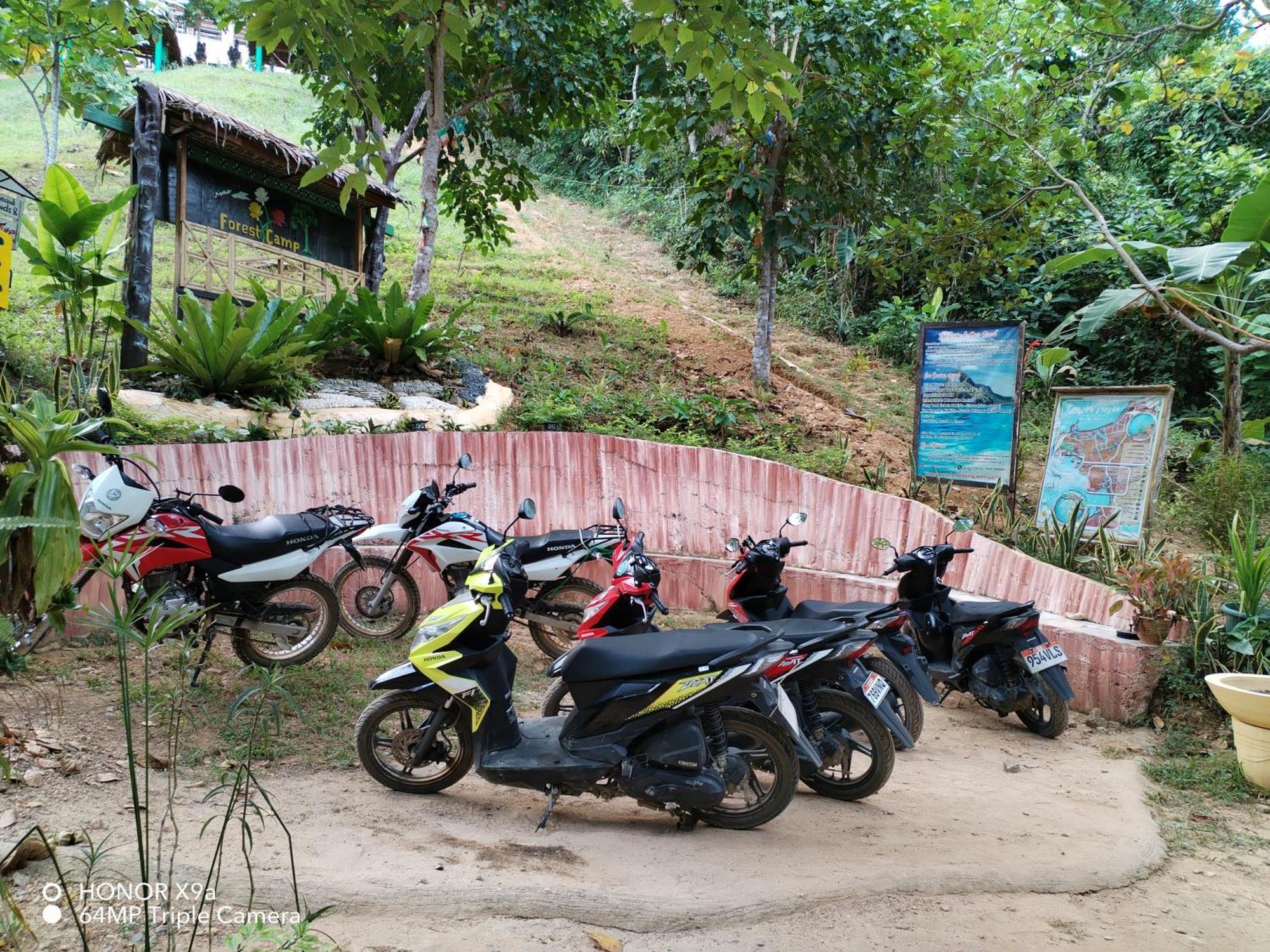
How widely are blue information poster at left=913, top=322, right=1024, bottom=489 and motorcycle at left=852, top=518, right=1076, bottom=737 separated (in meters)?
2.64

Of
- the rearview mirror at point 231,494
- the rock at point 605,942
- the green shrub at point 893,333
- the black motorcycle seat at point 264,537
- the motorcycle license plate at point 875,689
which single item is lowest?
the rock at point 605,942

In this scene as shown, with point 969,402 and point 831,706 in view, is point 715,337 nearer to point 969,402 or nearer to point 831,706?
point 969,402

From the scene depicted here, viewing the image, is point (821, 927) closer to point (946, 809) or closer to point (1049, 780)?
point (946, 809)

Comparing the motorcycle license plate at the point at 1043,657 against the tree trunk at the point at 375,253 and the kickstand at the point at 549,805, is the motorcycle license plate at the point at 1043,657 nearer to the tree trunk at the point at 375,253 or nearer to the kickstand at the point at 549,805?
the kickstand at the point at 549,805

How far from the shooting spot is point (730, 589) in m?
5.16

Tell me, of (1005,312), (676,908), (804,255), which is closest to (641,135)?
(804,255)

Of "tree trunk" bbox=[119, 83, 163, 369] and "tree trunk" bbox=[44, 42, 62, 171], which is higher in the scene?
"tree trunk" bbox=[44, 42, 62, 171]

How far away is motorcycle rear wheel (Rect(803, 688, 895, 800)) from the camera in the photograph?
12.6ft

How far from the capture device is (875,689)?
393 cm

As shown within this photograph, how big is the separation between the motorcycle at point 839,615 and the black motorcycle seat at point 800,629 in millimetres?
244

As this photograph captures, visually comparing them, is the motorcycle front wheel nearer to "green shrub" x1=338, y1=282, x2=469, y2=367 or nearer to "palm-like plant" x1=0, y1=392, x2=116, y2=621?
"palm-like plant" x1=0, y1=392, x2=116, y2=621

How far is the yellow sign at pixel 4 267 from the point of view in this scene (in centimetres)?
448

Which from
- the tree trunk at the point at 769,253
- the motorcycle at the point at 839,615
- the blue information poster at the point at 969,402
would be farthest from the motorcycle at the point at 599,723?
the tree trunk at the point at 769,253

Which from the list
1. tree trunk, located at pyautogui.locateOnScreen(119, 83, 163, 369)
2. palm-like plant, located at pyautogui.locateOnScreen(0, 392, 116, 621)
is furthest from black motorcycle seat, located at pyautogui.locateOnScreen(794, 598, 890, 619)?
tree trunk, located at pyautogui.locateOnScreen(119, 83, 163, 369)
